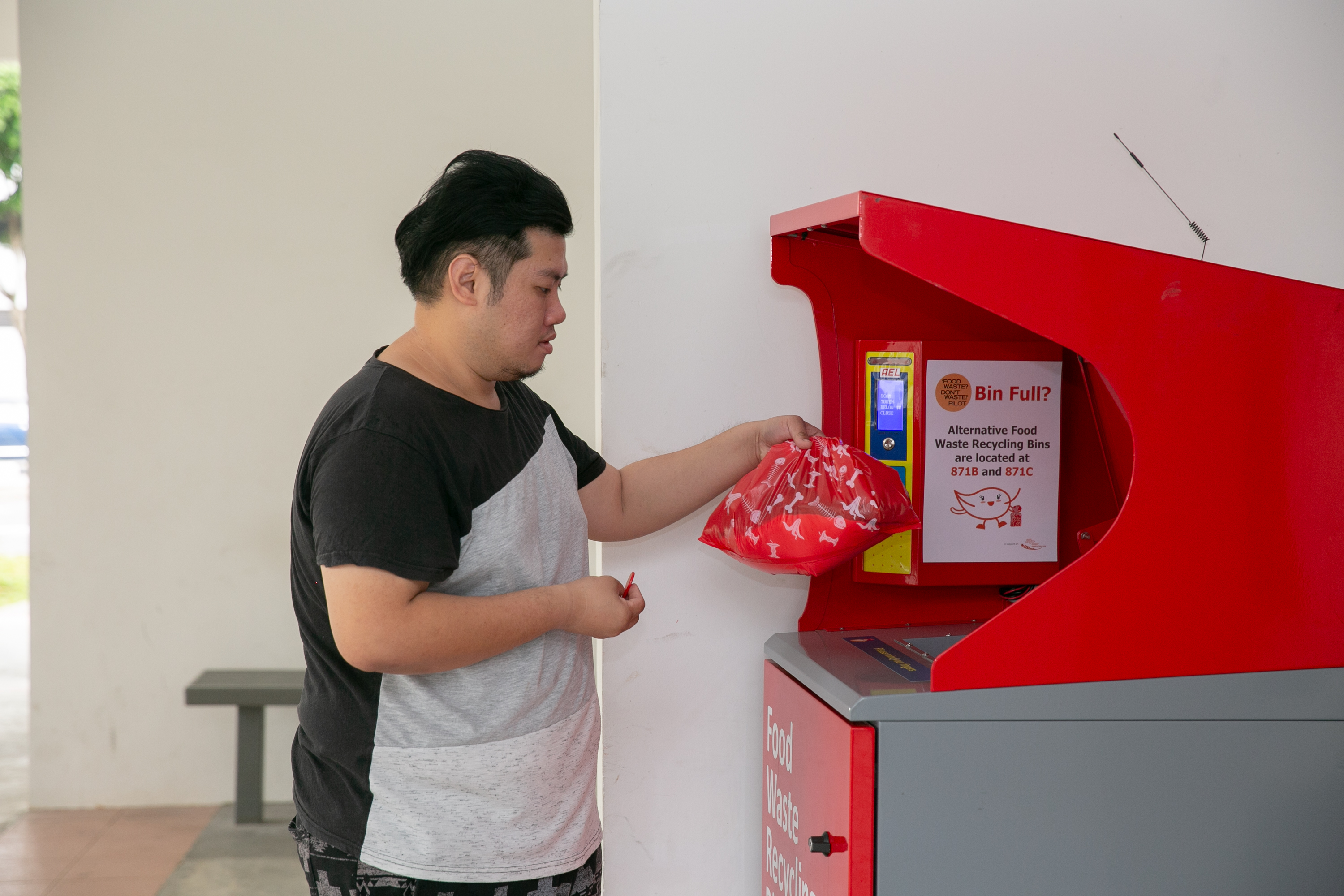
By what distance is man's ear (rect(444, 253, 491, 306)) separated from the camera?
3.92 ft

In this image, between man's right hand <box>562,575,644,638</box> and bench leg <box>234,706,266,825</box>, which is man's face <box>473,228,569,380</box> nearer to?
man's right hand <box>562,575,644,638</box>

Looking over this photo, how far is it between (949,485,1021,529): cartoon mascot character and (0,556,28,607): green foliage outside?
26.0 feet

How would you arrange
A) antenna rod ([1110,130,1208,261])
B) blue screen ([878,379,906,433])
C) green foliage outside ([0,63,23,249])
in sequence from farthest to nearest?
green foliage outside ([0,63,23,249]) → antenna rod ([1110,130,1208,261]) → blue screen ([878,379,906,433])

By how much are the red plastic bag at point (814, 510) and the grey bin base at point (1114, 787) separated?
20cm

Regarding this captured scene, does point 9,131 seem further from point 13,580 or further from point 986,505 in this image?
point 986,505

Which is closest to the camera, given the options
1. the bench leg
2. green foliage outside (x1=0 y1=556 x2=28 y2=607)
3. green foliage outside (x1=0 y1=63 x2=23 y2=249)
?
the bench leg

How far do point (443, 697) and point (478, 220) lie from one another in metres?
0.58

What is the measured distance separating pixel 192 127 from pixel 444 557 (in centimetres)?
285

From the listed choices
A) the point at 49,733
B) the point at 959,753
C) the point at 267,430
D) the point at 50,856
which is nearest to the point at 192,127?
the point at 267,430

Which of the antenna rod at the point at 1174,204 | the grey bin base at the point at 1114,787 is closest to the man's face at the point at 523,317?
the grey bin base at the point at 1114,787

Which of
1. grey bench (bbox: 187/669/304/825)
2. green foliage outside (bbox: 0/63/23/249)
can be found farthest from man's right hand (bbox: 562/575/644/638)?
green foliage outside (bbox: 0/63/23/249)

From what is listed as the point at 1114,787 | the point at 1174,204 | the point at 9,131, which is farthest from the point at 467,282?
the point at 9,131

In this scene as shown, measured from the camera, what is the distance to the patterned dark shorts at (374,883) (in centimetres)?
A: 118

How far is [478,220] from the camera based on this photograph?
3.89 ft
